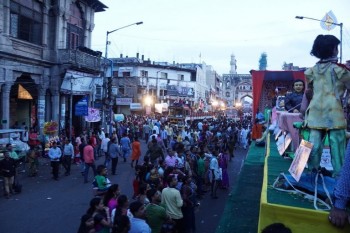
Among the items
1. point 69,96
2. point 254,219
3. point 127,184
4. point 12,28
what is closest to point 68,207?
point 127,184

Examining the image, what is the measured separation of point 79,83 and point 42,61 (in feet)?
12.3

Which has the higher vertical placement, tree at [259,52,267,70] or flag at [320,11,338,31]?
flag at [320,11,338,31]

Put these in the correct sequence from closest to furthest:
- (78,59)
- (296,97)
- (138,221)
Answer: (138,221) < (296,97) < (78,59)

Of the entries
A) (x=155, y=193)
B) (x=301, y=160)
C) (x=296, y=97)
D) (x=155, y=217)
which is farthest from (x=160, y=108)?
(x=301, y=160)

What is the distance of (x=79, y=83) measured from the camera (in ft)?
79.3

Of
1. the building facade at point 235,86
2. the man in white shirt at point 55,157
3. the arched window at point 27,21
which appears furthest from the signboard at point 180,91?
the man in white shirt at point 55,157

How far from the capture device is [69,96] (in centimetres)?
2406

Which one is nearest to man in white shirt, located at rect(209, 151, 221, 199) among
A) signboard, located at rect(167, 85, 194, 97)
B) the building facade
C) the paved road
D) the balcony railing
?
the paved road

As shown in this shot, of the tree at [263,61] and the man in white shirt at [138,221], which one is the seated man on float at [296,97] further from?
the tree at [263,61]

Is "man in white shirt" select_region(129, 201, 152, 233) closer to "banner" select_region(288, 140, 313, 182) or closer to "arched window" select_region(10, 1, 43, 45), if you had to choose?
"banner" select_region(288, 140, 313, 182)

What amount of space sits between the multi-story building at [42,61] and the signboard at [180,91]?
86.2ft

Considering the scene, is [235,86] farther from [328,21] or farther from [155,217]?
A: [155,217]

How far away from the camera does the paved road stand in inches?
339

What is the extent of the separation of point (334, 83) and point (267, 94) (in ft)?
37.0
